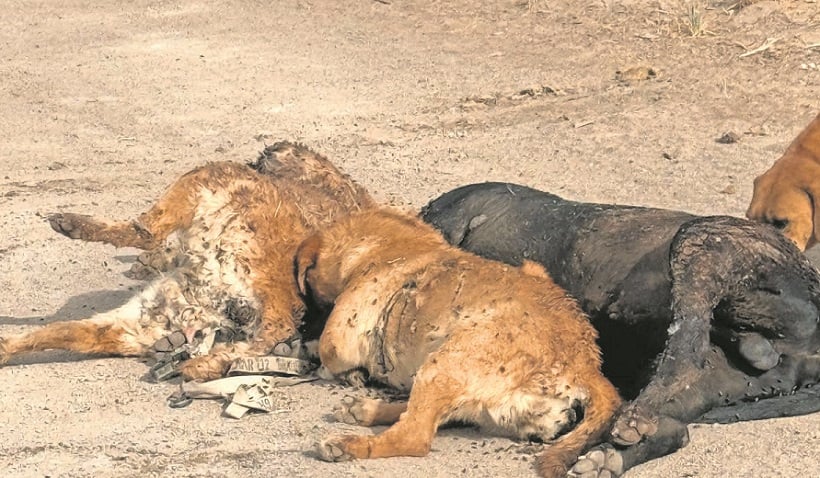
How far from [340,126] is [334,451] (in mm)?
5985

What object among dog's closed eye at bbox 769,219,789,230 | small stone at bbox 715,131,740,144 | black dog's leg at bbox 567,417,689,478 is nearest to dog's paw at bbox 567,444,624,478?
black dog's leg at bbox 567,417,689,478

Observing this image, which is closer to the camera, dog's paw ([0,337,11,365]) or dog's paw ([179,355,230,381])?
dog's paw ([179,355,230,381])

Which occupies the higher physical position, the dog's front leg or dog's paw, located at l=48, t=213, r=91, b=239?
dog's paw, located at l=48, t=213, r=91, b=239

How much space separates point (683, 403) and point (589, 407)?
0.40m

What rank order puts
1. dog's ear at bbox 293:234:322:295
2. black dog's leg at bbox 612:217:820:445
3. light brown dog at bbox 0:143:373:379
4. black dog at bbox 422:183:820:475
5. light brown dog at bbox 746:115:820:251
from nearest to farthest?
black dog at bbox 422:183:820:475 → black dog's leg at bbox 612:217:820:445 → dog's ear at bbox 293:234:322:295 → light brown dog at bbox 0:143:373:379 → light brown dog at bbox 746:115:820:251

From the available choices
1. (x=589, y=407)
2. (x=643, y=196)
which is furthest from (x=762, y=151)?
(x=589, y=407)

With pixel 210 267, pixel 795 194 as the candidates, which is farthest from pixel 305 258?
pixel 795 194

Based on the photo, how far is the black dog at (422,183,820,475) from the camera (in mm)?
5176

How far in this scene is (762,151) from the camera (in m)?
9.58

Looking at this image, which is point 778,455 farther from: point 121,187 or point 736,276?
point 121,187

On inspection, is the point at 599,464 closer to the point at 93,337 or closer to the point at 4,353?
the point at 93,337

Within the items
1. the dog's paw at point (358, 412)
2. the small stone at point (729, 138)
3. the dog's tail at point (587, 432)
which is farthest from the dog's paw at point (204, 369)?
the small stone at point (729, 138)

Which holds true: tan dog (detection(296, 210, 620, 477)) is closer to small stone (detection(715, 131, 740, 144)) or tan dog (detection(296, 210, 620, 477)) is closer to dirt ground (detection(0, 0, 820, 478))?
dirt ground (detection(0, 0, 820, 478))

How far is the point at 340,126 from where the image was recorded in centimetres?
1070
